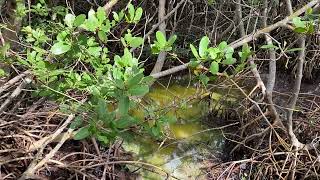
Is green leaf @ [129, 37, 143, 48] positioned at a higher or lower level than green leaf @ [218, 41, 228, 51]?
higher

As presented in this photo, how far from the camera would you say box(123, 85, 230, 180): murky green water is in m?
2.78

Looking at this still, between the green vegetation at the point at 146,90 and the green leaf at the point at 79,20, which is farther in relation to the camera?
the green vegetation at the point at 146,90

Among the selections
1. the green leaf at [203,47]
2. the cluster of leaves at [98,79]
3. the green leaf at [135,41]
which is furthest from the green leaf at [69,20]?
the green leaf at [203,47]

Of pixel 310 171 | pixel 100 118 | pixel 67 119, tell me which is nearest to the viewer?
pixel 100 118

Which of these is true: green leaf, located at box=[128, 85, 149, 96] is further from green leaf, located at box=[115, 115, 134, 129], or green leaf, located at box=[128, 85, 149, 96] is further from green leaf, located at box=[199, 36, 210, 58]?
green leaf, located at box=[199, 36, 210, 58]

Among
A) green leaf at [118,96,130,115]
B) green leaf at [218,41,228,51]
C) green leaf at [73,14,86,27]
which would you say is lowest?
green leaf at [118,96,130,115]

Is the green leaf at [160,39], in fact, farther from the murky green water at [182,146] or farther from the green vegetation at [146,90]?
the murky green water at [182,146]

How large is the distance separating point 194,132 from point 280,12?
4.61 ft

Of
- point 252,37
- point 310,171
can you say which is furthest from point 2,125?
point 310,171

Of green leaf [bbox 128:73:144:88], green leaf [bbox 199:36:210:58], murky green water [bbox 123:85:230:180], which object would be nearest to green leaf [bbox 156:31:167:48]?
green leaf [bbox 199:36:210:58]

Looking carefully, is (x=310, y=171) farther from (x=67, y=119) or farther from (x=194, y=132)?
(x=67, y=119)

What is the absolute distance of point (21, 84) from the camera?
7.05 ft

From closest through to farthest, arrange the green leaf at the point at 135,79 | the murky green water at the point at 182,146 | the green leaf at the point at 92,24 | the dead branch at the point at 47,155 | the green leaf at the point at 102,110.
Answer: the green leaf at the point at 135,79 → the green leaf at the point at 102,110 → the green leaf at the point at 92,24 → the dead branch at the point at 47,155 → the murky green water at the point at 182,146

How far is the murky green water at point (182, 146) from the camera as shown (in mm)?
2779
